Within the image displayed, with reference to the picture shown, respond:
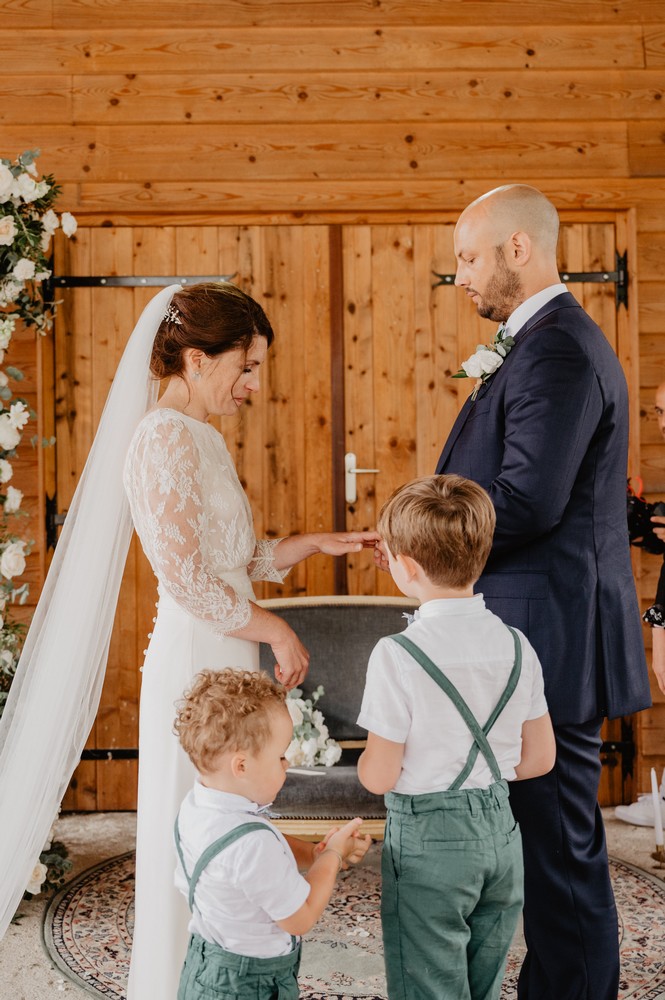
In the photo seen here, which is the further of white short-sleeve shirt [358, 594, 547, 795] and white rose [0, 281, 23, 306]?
white rose [0, 281, 23, 306]

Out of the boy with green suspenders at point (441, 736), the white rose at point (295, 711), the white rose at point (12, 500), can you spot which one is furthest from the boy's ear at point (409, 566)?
the white rose at point (12, 500)

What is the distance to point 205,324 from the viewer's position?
2.36 metres

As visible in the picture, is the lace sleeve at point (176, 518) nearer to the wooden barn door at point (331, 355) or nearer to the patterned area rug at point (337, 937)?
the patterned area rug at point (337, 937)

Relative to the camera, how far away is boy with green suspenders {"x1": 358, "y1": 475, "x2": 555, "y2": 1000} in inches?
62.6

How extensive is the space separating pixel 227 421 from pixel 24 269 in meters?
1.31

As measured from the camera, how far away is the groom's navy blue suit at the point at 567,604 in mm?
2033

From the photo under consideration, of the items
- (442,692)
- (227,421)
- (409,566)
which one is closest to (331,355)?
(227,421)

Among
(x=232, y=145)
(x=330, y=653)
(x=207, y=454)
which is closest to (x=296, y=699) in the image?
(x=330, y=653)

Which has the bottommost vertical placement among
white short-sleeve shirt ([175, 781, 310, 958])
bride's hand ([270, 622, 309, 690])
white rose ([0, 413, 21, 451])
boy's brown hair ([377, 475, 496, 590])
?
white short-sleeve shirt ([175, 781, 310, 958])

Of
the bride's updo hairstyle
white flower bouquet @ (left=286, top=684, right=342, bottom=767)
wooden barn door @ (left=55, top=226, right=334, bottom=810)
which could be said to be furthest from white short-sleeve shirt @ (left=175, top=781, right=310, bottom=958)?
wooden barn door @ (left=55, top=226, right=334, bottom=810)

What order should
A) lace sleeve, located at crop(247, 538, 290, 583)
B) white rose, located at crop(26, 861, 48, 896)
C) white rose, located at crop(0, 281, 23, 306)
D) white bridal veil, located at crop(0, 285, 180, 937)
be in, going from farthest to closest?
white rose, located at crop(0, 281, 23, 306), white rose, located at crop(26, 861, 48, 896), lace sleeve, located at crop(247, 538, 290, 583), white bridal veil, located at crop(0, 285, 180, 937)

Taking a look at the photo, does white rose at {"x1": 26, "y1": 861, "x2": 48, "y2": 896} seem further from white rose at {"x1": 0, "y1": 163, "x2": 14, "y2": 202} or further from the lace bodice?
white rose at {"x1": 0, "y1": 163, "x2": 14, "y2": 202}

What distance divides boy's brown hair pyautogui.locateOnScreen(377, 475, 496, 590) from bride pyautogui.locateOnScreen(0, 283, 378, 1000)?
705 mm

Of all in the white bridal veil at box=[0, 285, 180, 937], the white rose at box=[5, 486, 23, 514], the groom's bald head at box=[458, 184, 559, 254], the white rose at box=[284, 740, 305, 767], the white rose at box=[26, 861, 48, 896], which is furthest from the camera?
the white rose at box=[284, 740, 305, 767]
